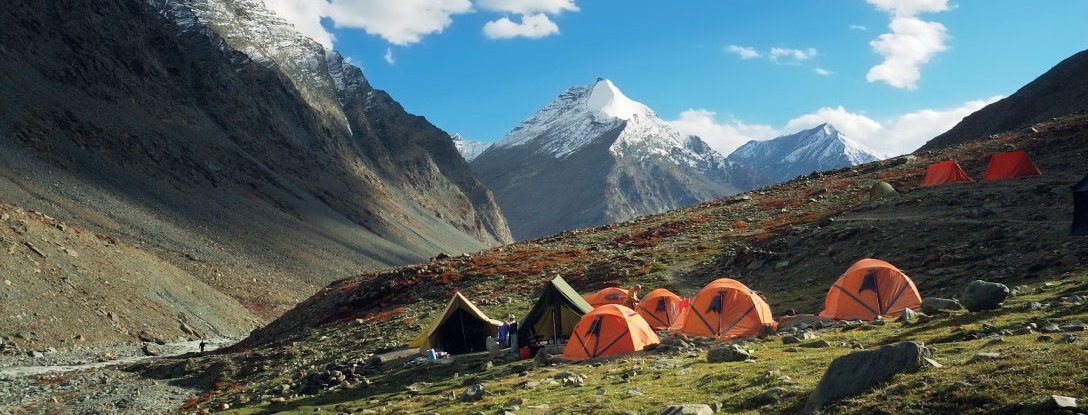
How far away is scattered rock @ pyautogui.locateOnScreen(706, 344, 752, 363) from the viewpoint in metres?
18.2

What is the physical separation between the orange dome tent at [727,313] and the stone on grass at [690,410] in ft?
40.8

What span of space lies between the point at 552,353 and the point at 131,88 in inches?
5348

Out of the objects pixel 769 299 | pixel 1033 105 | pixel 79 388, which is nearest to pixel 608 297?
pixel 769 299

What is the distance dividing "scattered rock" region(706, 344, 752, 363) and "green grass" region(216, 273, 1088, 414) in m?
0.43

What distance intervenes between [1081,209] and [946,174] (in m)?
25.3

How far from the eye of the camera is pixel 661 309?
100ft

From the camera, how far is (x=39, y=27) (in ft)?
402

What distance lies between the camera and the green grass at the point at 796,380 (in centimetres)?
1064

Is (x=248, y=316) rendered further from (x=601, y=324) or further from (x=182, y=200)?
(x=601, y=324)

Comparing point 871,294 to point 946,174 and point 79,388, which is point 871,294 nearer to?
point 946,174

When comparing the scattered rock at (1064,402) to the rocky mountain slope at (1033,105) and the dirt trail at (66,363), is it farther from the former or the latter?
the rocky mountain slope at (1033,105)

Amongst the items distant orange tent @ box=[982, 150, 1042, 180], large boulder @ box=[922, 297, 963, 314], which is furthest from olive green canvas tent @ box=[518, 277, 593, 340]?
distant orange tent @ box=[982, 150, 1042, 180]

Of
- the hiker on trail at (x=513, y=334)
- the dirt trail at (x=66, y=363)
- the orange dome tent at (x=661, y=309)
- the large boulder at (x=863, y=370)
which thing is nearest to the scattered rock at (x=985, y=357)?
the large boulder at (x=863, y=370)

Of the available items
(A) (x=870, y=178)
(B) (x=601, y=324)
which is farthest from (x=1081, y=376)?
(A) (x=870, y=178)
